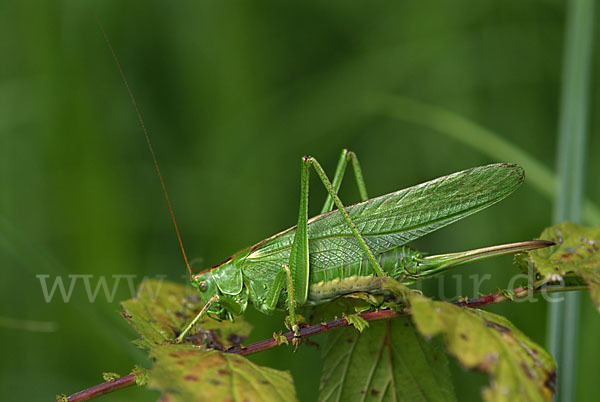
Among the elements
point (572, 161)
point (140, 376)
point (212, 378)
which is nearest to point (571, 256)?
point (572, 161)

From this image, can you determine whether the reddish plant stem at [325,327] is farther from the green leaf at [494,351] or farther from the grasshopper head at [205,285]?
the grasshopper head at [205,285]

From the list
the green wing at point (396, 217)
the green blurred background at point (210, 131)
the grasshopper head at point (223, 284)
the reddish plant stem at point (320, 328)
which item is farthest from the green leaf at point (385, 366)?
the green blurred background at point (210, 131)

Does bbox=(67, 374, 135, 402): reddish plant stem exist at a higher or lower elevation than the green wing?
lower

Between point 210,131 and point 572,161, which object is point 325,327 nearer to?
point 572,161

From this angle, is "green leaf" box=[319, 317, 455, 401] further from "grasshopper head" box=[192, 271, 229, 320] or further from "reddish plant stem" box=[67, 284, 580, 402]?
"grasshopper head" box=[192, 271, 229, 320]

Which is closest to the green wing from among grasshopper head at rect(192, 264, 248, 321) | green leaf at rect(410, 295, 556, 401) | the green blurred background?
grasshopper head at rect(192, 264, 248, 321)

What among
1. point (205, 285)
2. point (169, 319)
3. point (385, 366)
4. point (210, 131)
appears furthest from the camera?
point (210, 131)
